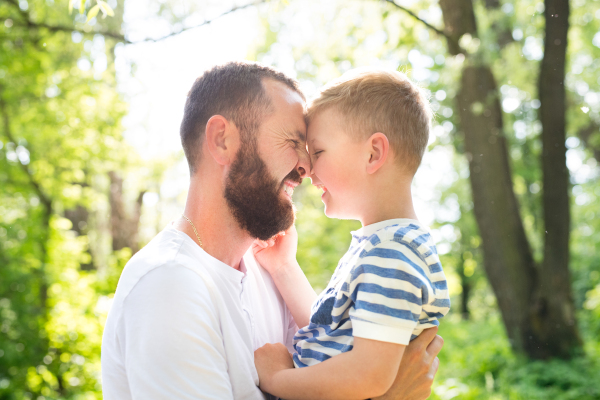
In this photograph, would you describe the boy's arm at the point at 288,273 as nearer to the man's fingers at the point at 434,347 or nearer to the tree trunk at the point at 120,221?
the man's fingers at the point at 434,347

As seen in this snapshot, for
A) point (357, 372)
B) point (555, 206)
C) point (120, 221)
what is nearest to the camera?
point (357, 372)

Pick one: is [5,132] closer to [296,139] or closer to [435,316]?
[296,139]

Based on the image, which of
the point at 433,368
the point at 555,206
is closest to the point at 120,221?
the point at 555,206

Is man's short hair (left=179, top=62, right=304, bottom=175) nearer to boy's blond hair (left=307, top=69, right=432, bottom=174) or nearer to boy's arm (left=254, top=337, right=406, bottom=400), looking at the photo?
boy's blond hair (left=307, top=69, right=432, bottom=174)

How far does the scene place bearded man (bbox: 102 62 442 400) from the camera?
128 cm

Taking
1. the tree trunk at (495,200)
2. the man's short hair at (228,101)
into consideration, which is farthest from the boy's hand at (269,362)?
the tree trunk at (495,200)

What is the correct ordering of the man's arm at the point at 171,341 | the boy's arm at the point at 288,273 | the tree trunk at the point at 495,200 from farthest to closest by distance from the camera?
the tree trunk at the point at 495,200, the boy's arm at the point at 288,273, the man's arm at the point at 171,341

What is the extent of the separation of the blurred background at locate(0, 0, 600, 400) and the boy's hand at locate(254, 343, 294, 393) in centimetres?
268

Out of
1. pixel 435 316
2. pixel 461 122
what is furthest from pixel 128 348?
pixel 461 122

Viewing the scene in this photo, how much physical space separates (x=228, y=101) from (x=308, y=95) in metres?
1.96

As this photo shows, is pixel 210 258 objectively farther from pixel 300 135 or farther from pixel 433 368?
pixel 433 368

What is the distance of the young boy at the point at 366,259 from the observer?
53.9 inches

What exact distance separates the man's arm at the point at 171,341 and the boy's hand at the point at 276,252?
64 centimetres

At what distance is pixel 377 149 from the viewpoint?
65.4 inches
